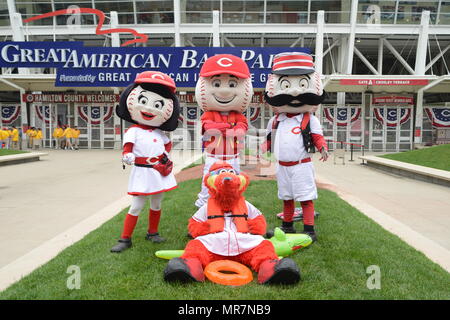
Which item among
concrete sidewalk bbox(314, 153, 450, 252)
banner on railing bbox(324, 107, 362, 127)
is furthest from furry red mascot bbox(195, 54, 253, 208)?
banner on railing bbox(324, 107, 362, 127)

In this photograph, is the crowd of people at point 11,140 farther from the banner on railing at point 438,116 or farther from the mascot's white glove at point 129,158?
the banner on railing at point 438,116

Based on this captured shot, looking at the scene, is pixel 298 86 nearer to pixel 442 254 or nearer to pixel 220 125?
pixel 220 125

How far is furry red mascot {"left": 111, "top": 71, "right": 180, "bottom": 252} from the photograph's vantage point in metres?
3.87

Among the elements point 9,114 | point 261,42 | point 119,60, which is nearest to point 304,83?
point 119,60

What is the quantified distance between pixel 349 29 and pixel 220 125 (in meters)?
19.1

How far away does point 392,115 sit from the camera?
20.3 meters

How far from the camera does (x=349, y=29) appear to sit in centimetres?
2067

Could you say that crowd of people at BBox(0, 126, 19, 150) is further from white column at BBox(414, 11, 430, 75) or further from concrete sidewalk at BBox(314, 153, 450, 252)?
white column at BBox(414, 11, 430, 75)

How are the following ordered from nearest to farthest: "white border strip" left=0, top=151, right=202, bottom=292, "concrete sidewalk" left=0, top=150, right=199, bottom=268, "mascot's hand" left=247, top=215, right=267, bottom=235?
1. "white border strip" left=0, top=151, right=202, bottom=292
2. "mascot's hand" left=247, top=215, right=267, bottom=235
3. "concrete sidewalk" left=0, top=150, right=199, bottom=268

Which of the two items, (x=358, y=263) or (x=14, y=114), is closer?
(x=358, y=263)

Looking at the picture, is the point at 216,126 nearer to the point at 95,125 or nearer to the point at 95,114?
the point at 95,114

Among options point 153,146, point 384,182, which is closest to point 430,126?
point 384,182

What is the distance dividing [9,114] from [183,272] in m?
23.3

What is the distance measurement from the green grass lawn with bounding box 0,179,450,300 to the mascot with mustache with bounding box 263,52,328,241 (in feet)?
1.92
